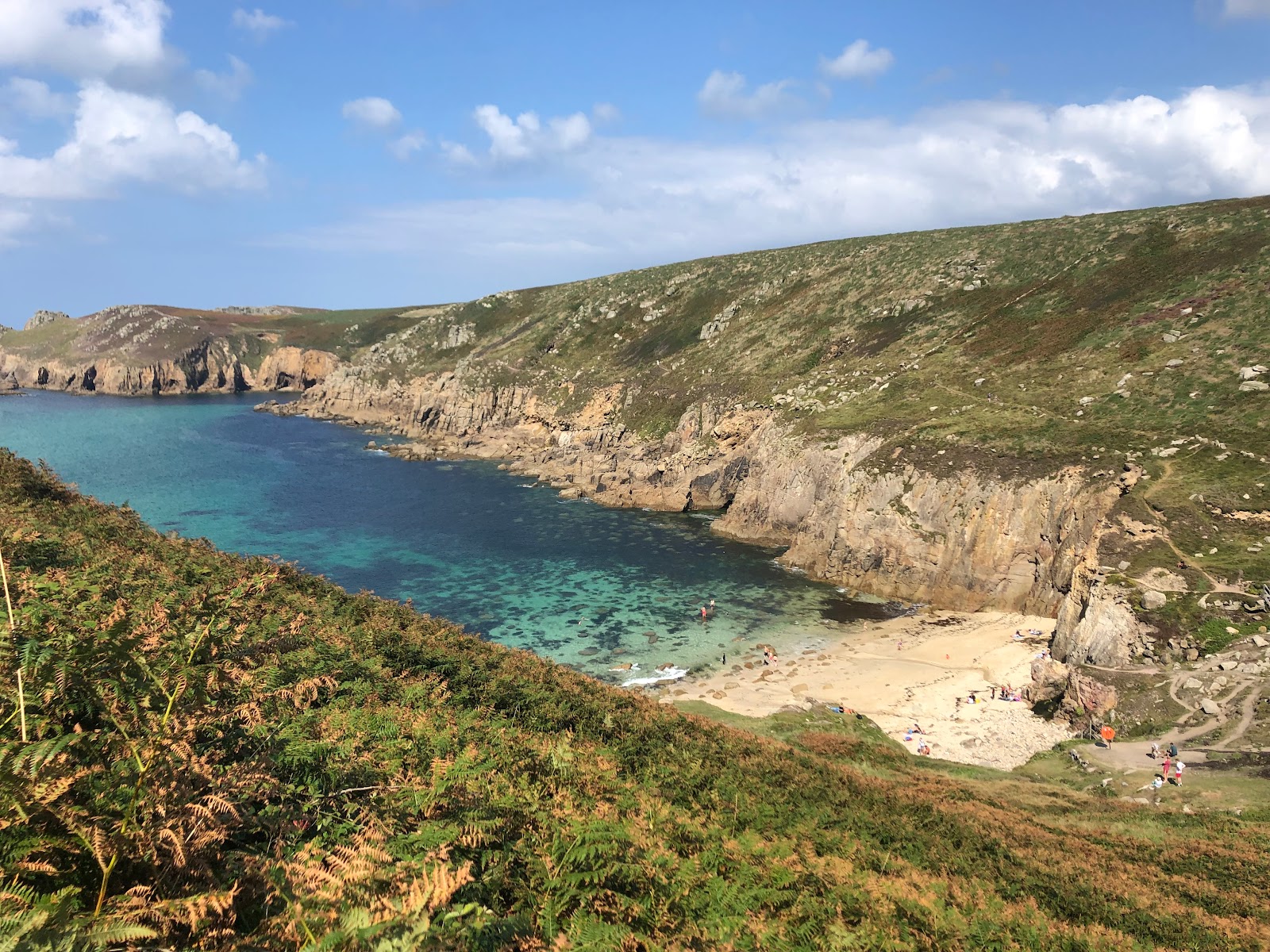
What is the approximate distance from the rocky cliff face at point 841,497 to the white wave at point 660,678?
69.2 feet

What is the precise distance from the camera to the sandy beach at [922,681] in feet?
111

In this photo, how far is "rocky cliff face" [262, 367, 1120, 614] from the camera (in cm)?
4966

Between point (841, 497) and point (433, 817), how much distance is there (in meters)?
55.3

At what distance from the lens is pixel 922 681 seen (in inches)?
1594

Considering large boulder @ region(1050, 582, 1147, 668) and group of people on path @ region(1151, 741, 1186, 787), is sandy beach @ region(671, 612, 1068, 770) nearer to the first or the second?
large boulder @ region(1050, 582, 1147, 668)

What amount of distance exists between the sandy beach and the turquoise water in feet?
10.4

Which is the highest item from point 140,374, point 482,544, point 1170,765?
point 140,374

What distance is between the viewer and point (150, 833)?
20.9ft

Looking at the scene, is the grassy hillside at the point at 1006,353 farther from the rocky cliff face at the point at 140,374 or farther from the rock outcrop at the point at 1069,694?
the rocky cliff face at the point at 140,374

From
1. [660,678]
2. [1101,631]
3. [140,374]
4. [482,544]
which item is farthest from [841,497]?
[140,374]

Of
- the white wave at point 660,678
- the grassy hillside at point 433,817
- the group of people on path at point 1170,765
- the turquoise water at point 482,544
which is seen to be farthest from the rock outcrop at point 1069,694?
the white wave at point 660,678

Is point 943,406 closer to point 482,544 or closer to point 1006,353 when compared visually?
point 1006,353

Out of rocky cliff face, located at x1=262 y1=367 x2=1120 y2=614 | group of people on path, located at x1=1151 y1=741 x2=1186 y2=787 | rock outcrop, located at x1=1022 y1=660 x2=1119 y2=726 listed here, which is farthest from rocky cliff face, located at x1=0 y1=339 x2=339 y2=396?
group of people on path, located at x1=1151 y1=741 x2=1186 y2=787

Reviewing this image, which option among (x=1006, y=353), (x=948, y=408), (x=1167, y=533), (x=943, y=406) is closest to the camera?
(x=1167, y=533)
